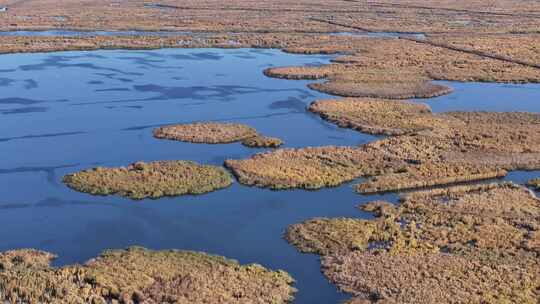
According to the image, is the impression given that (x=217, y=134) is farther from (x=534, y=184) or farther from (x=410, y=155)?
(x=534, y=184)

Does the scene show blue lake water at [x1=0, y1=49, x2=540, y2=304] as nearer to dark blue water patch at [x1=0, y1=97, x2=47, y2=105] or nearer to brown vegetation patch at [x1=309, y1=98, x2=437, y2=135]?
dark blue water patch at [x1=0, y1=97, x2=47, y2=105]

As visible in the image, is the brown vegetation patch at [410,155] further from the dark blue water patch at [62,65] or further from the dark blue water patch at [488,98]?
the dark blue water patch at [62,65]

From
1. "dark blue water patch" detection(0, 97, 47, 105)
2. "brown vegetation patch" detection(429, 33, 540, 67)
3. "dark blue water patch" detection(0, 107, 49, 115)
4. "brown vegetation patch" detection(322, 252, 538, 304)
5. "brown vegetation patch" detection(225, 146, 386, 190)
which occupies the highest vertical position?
"brown vegetation patch" detection(429, 33, 540, 67)

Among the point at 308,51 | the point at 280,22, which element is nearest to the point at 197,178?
the point at 308,51

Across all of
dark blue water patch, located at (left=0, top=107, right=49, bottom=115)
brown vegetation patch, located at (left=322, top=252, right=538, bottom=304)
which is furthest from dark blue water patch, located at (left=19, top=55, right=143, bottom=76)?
brown vegetation patch, located at (left=322, top=252, right=538, bottom=304)

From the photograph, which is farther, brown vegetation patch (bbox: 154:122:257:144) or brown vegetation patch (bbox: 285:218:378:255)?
brown vegetation patch (bbox: 154:122:257:144)
